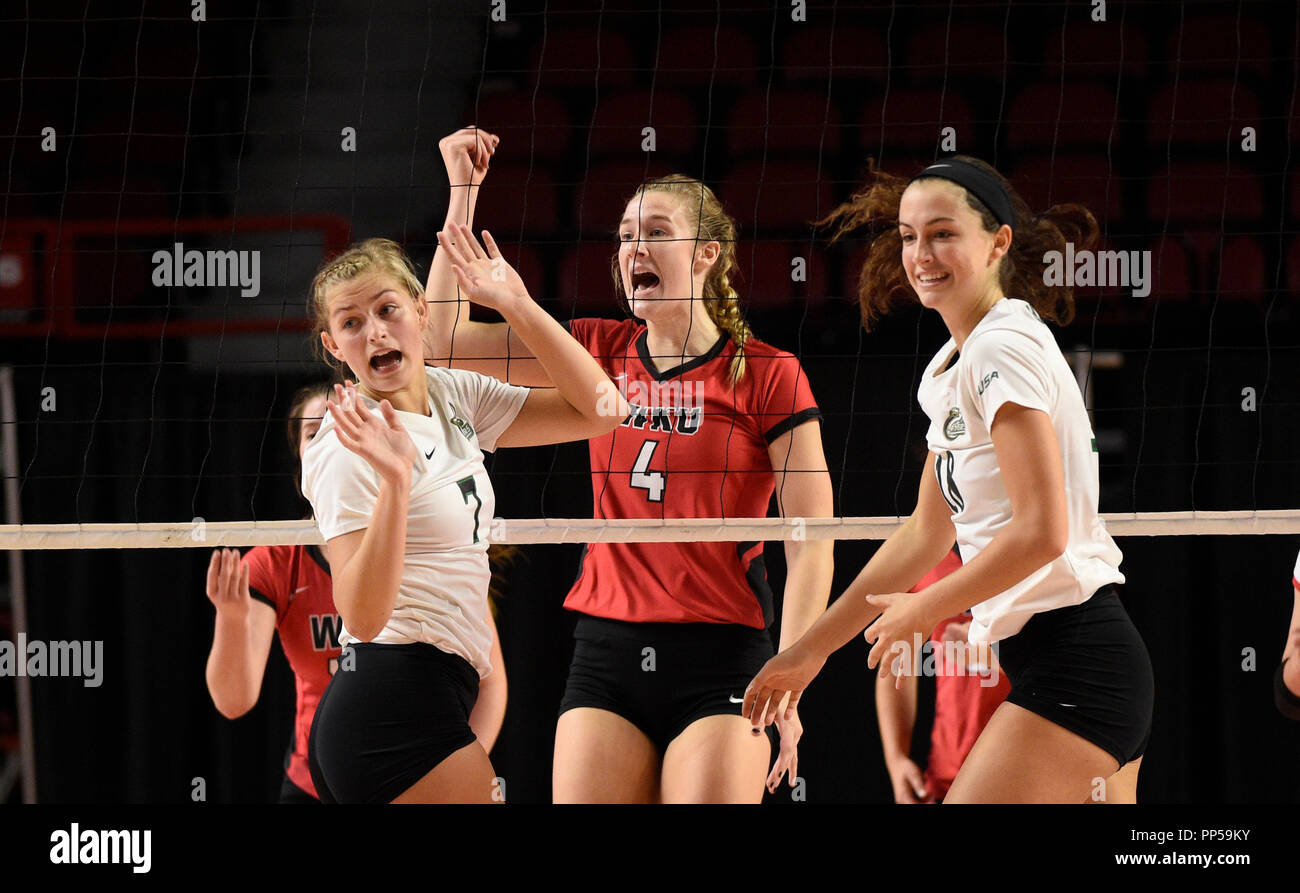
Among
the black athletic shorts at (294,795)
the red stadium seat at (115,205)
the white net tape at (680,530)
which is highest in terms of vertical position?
the red stadium seat at (115,205)

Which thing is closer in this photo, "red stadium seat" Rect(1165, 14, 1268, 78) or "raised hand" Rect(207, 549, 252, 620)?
"raised hand" Rect(207, 549, 252, 620)

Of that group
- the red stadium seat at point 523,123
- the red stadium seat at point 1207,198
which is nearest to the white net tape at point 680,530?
the red stadium seat at point 1207,198

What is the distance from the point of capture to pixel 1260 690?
14.0 ft

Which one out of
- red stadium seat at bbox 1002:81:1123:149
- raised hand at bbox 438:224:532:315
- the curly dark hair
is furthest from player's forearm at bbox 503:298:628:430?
red stadium seat at bbox 1002:81:1123:149

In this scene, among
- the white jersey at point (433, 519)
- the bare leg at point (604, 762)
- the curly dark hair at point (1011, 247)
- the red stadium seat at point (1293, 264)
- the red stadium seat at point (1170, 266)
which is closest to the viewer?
the white jersey at point (433, 519)

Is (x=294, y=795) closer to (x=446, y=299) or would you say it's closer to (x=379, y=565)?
(x=379, y=565)

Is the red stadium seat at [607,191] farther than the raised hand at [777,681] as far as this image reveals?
Yes

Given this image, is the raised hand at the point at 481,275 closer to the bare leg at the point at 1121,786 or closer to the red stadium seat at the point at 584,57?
the bare leg at the point at 1121,786

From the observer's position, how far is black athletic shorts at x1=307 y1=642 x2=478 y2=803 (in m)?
2.65

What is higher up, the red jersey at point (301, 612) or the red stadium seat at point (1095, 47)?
the red stadium seat at point (1095, 47)

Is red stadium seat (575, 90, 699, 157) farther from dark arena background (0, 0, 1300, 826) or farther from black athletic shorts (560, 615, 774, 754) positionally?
black athletic shorts (560, 615, 774, 754)

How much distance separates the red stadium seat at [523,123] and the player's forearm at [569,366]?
2757mm

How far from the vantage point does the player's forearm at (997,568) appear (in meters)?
2.58

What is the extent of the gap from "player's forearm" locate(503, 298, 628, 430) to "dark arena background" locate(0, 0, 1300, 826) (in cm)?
94
